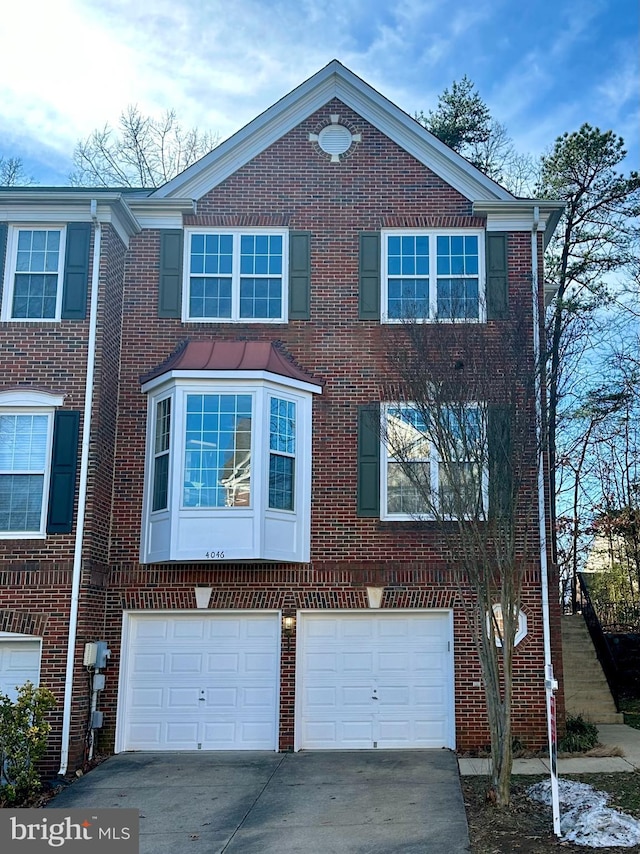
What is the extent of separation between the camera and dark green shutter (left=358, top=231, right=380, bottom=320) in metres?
13.6

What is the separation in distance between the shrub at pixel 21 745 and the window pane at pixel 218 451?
11.5 feet

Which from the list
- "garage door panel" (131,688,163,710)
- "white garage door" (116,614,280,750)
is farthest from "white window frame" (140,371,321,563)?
"garage door panel" (131,688,163,710)

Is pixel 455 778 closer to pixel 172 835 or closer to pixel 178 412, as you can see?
pixel 172 835

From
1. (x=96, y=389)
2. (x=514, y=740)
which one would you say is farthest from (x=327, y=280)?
(x=514, y=740)

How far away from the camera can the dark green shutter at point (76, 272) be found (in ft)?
→ 41.8

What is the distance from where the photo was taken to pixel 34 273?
13.0m

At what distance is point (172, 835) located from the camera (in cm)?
872

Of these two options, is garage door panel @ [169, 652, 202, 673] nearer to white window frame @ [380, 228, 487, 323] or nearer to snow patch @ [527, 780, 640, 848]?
snow patch @ [527, 780, 640, 848]

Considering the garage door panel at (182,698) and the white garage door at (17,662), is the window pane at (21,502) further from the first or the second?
the garage door panel at (182,698)

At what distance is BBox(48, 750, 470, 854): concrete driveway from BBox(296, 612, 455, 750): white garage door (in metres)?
0.35

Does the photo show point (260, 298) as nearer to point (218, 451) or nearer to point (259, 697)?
point (218, 451)

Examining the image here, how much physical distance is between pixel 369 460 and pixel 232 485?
221 centimetres

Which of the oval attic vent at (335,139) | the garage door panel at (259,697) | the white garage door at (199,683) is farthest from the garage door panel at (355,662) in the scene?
the oval attic vent at (335,139)

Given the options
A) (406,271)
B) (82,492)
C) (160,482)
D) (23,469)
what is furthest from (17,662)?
(406,271)
